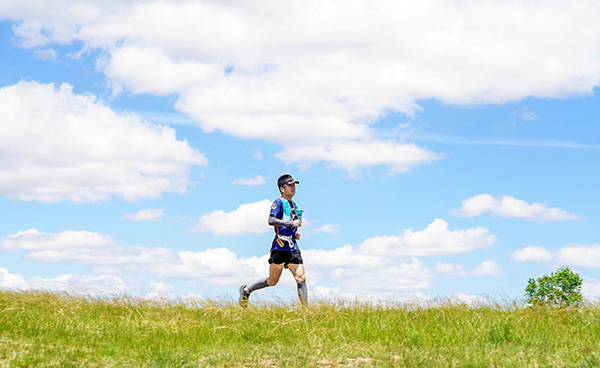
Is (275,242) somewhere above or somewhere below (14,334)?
above

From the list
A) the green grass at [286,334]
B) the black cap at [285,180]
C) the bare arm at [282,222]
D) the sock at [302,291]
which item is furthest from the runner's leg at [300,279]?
the black cap at [285,180]

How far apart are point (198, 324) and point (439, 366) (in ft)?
17.0

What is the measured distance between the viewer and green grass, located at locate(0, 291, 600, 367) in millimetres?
8562

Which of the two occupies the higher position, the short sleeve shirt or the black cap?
the black cap

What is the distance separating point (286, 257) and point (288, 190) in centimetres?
149

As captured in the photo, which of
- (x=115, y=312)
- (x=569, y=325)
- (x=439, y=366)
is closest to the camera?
(x=439, y=366)

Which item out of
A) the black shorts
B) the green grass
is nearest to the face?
the black shorts

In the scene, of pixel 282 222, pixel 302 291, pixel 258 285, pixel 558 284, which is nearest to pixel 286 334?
pixel 302 291

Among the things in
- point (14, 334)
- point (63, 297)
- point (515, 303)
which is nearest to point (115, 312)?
point (63, 297)

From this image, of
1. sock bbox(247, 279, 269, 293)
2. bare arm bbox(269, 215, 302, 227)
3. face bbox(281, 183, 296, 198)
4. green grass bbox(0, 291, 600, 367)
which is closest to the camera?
green grass bbox(0, 291, 600, 367)

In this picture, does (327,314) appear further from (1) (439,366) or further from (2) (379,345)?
(1) (439,366)

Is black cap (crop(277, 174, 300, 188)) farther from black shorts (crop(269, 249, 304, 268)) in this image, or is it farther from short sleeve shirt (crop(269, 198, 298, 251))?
black shorts (crop(269, 249, 304, 268))

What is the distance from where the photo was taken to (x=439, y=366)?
817cm

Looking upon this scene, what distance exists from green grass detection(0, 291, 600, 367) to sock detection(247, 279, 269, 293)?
0.66 meters
